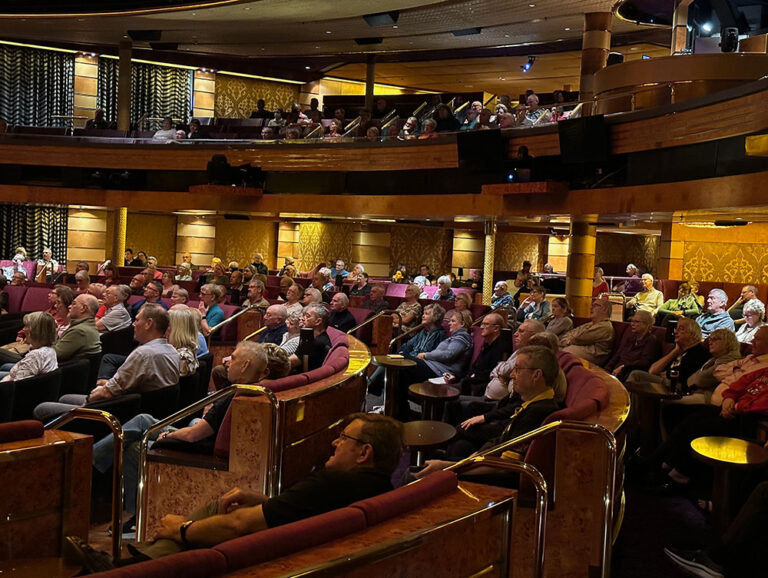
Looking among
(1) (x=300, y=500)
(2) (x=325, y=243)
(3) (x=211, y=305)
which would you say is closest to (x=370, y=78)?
(2) (x=325, y=243)

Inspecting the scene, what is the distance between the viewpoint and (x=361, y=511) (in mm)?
1961

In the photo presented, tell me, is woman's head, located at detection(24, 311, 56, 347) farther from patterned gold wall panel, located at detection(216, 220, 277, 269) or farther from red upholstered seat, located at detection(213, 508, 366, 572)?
patterned gold wall panel, located at detection(216, 220, 277, 269)

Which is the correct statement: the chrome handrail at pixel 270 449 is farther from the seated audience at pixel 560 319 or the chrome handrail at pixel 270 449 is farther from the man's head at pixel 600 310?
the seated audience at pixel 560 319

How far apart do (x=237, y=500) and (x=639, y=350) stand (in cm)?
493

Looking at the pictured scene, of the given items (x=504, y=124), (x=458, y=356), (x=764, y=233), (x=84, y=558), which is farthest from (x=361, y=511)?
(x=764, y=233)

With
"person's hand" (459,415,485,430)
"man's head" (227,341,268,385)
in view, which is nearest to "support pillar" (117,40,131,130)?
"man's head" (227,341,268,385)

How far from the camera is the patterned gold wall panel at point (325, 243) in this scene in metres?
19.8

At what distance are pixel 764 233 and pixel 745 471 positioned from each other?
39.7 ft

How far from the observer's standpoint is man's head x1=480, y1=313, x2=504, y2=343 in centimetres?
620

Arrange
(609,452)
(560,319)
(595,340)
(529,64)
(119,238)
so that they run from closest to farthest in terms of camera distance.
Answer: (609,452), (595,340), (560,319), (119,238), (529,64)

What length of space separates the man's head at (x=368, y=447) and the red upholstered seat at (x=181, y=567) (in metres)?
0.90

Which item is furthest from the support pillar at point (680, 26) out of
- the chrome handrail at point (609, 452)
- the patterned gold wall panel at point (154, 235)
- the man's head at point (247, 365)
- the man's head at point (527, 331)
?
the patterned gold wall panel at point (154, 235)

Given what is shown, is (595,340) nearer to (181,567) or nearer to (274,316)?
(274,316)

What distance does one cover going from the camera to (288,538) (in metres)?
1.79
